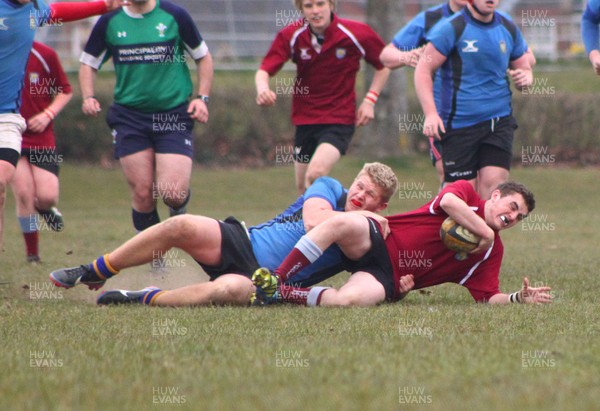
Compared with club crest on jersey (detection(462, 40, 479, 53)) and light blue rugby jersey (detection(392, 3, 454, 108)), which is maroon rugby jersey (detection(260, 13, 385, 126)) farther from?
club crest on jersey (detection(462, 40, 479, 53))

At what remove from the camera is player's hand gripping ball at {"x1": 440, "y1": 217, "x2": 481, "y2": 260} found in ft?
22.8

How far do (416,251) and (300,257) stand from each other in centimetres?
90

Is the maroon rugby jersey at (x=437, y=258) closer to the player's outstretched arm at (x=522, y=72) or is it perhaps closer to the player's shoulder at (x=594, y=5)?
the player's outstretched arm at (x=522, y=72)

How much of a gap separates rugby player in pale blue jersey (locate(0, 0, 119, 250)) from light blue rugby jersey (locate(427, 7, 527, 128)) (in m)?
3.43

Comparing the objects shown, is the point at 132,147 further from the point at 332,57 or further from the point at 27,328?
the point at 27,328

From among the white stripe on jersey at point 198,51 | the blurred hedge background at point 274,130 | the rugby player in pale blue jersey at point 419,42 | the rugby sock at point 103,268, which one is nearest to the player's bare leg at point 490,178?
the rugby player in pale blue jersey at point 419,42

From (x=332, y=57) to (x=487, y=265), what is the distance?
12.2 ft

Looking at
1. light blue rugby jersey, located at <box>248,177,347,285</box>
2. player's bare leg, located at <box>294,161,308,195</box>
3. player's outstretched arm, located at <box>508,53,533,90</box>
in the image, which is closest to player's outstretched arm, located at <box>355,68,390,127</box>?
player's bare leg, located at <box>294,161,308,195</box>

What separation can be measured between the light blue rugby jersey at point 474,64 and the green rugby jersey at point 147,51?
2.37 m

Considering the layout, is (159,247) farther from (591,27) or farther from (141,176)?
(591,27)

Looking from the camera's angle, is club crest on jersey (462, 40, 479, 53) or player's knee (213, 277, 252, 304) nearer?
player's knee (213, 277, 252, 304)

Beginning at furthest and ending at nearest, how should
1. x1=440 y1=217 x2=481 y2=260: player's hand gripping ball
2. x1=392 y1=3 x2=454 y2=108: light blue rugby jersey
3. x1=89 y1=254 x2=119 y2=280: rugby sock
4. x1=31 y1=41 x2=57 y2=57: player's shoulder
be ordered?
x1=31 y1=41 x2=57 y2=57: player's shoulder
x1=392 y1=3 x2=454 y2=108: light blue rugby jersey
x1=89 y1=254 x2=119 y2=280: rugby sock
x1=440 y1=217 x2=481 y2=260: player's hand gripping ball

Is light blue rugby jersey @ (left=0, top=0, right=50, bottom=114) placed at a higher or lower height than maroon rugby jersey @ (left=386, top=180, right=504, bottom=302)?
higher

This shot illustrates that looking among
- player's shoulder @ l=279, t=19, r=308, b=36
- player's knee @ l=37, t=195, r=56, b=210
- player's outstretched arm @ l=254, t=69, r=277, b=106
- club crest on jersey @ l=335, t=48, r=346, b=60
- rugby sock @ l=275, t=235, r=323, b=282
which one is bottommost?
player's knee @ l=37, t=195, r=56, b=210
